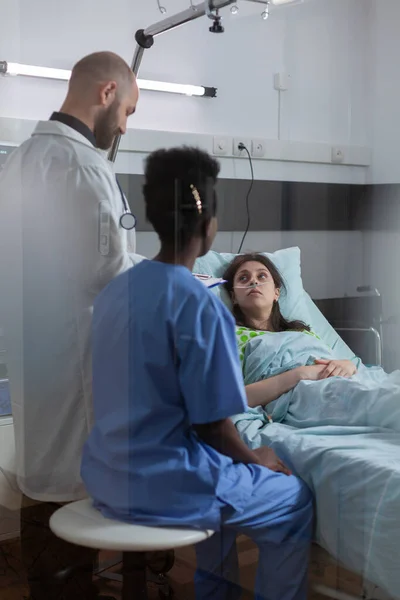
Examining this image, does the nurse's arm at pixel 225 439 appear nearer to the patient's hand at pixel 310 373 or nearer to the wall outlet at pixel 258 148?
the patient's hand at pixel 310 373

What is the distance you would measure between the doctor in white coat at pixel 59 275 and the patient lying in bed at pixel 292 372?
237mm

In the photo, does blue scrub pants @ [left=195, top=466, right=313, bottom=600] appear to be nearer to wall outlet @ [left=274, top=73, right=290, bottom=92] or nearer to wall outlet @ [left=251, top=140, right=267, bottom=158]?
wall outlet @ [left=251, top=140, right=267, bottom=158]

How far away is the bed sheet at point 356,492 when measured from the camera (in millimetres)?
1243

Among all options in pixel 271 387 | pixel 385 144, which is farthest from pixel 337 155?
pixel 271 387

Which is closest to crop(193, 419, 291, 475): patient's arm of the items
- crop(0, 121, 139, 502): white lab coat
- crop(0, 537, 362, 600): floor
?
crop(0, 537, 362, 600): floor

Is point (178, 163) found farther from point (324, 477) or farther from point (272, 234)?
point (324, 477)

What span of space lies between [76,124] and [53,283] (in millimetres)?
306

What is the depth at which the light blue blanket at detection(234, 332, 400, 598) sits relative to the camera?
49.3 inches

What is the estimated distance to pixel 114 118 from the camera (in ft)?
4.47

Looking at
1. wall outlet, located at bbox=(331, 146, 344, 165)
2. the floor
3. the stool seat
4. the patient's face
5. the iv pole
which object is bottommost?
the floor

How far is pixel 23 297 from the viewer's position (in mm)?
1542

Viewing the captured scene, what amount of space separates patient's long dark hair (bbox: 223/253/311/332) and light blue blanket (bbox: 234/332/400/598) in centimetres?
2

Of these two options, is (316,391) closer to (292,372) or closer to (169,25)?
(292,372)

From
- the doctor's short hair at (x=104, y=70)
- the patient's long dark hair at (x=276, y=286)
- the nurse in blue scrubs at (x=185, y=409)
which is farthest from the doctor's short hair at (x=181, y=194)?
the doctor's short hair at (x=104, y=70)
